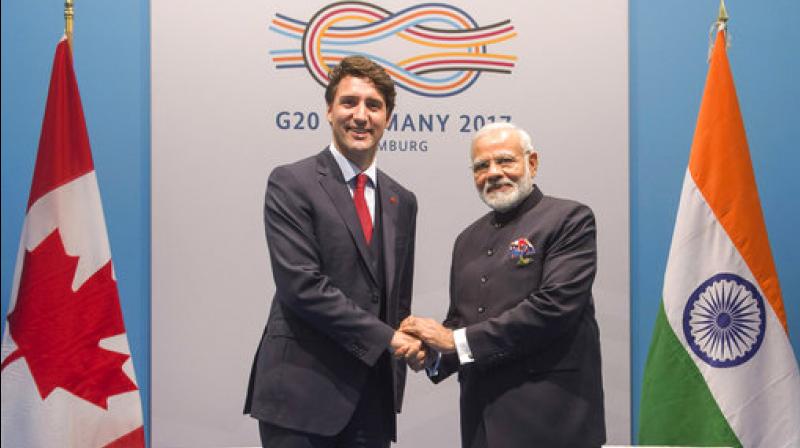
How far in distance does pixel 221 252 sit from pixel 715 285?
2.09 m

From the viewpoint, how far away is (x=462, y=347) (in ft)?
8.91

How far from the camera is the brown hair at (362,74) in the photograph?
2809 millimetres

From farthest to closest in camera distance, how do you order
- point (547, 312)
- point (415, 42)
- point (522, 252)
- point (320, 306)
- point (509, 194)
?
point (415, 42)
point (509, 194)
point (522, 252)
point (547, 312)
point (320, 306)

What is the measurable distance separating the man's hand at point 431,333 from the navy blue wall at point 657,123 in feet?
5.26

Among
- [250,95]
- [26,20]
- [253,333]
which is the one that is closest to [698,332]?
[253,333]

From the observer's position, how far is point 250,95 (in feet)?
13.1

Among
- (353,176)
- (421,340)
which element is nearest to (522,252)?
(421,340)

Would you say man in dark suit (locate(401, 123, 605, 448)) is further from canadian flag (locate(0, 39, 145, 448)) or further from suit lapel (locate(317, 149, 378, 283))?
canadian flag (locate(0, 39, 145, 448))

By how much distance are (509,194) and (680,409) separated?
124 centimetres

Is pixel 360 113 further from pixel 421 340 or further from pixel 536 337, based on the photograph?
pixel 536 337

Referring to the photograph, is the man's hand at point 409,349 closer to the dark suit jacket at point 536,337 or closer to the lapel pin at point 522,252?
the dark suit jacket at point 536,337

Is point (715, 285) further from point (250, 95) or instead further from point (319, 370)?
point (250, 95)

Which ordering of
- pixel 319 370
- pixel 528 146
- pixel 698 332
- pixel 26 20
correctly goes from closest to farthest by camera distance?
pixel 319 370
pixel 528 146
pixel 698 332
pixel 26 20

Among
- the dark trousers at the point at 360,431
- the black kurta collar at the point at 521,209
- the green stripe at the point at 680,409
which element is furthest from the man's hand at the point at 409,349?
the green stripe at the point at 680,409
